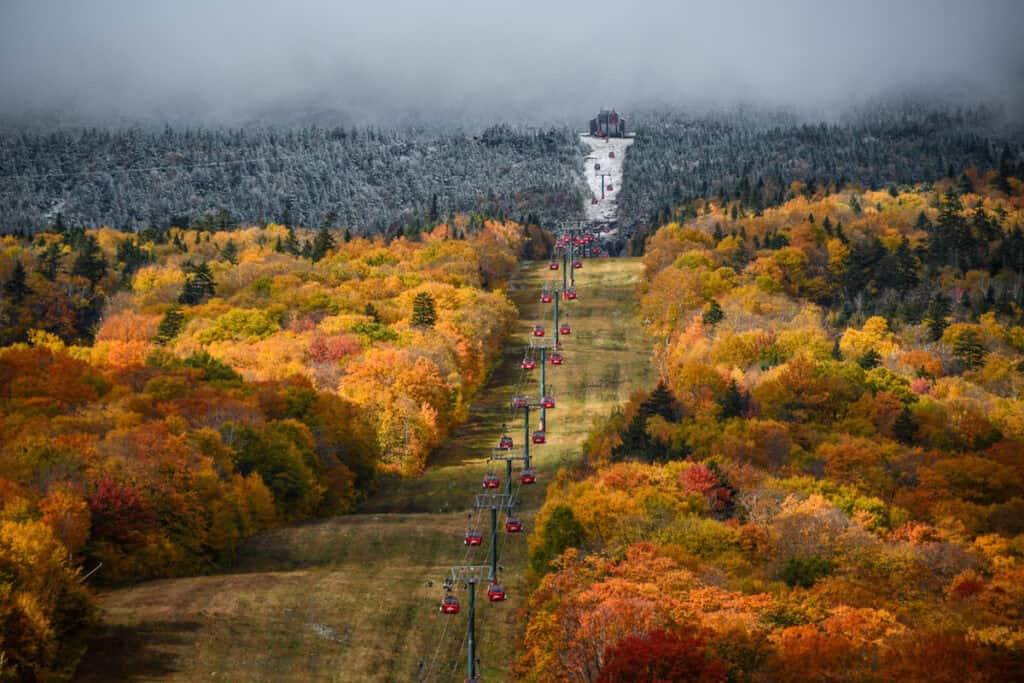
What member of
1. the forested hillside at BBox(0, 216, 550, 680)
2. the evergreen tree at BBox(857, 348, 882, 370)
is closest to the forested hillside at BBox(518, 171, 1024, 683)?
the evergreen tree at BBox(857, 348, 882, 370)

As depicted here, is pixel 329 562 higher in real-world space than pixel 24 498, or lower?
lower

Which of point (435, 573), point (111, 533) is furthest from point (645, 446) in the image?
point (111, 533)

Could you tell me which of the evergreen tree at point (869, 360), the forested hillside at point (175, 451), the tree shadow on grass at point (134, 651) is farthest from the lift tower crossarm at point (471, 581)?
the evergreen tree at point (869, 360)

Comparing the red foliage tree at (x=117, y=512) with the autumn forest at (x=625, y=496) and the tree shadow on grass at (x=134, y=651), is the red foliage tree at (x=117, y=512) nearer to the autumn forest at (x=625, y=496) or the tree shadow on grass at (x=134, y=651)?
the autumn forest at (x=625, y=496)

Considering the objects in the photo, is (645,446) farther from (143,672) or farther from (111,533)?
(143,672)

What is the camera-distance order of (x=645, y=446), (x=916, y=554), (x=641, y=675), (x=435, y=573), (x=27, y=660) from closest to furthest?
(x=641, y=675)
(x=27, y=660)
(x=916, y=554)
(x=435, y=573)
(x=645, y=446)
